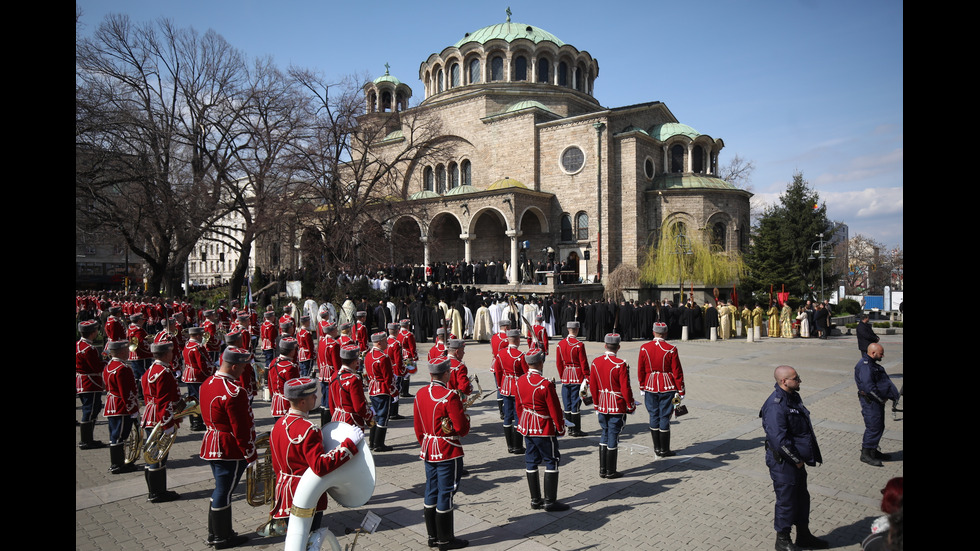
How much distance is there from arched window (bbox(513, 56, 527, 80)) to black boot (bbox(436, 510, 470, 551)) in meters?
38.8

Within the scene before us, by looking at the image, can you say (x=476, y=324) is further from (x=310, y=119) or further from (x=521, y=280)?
(x=310, y=119)

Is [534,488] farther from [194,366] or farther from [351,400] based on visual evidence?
[194,366]

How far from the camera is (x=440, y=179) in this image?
40.0 metres

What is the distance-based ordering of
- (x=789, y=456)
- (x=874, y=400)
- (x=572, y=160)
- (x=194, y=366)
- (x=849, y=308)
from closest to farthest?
(x=789, y=456) → (x=874, y=400) → (x=194, y=366) → (x=849, y=308) → (x=572, y=160)

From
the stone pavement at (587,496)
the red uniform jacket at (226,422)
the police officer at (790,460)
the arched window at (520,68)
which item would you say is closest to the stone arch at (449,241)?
the arched window at (520,68)

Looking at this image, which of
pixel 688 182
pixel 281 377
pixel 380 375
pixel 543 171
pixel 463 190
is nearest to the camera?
pixel 281 377

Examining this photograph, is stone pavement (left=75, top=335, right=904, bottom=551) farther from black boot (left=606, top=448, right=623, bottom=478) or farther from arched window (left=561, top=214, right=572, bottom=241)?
arched window (left=561, top=214, right=572, bottom=241)

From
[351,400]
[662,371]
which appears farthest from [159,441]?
[662,371]

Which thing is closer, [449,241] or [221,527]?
[221,527]

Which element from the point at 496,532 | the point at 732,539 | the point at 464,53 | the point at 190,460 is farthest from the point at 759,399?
the point at 464,53

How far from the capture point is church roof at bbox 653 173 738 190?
33.4 meters

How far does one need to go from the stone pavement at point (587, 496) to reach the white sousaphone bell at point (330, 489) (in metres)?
1.80

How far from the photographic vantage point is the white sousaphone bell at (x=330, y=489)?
3.67m

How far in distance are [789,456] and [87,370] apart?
9.56 meters
